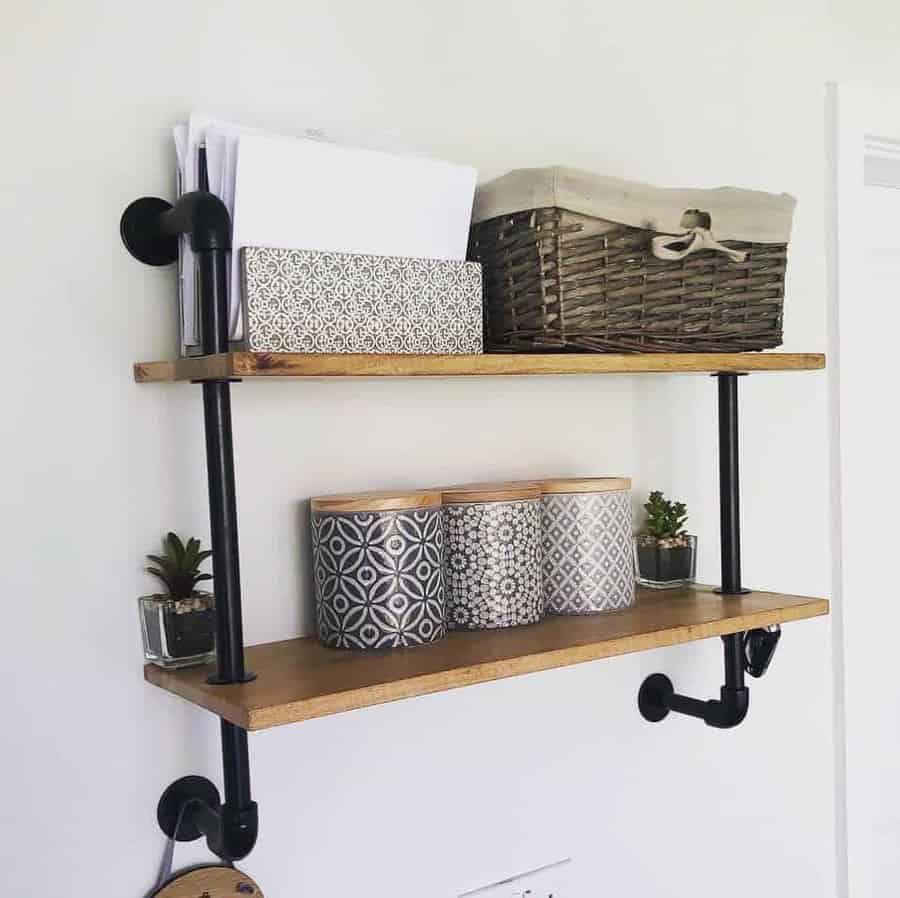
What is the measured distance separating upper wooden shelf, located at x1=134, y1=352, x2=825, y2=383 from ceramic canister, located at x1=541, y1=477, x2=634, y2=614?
5.3 inches

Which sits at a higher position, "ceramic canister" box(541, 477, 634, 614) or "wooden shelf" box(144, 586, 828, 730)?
"ceramic canister" box(541, 477, 634, 614)

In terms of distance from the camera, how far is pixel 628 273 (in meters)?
0.98

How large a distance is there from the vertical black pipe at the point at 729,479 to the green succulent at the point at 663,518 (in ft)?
0.15

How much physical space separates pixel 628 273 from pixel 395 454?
0.27 metres

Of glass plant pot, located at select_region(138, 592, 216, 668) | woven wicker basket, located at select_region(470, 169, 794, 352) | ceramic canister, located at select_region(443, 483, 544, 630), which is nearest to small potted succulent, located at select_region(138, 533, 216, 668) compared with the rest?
glass plant pot, located at select_region(138, 592, 216, 668)

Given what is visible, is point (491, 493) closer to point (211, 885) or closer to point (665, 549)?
point (665, 549)

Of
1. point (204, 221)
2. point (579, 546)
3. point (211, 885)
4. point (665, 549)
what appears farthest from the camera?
point (665, 549)

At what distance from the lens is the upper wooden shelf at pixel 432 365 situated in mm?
776

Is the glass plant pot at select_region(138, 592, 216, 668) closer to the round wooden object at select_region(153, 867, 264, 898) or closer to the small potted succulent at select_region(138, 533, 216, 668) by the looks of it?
the small potted succulent at select_region(138, 533, 216, 668)

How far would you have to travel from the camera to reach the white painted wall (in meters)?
0.88

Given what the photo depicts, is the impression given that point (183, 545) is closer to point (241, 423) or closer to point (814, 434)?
point (241, 423)

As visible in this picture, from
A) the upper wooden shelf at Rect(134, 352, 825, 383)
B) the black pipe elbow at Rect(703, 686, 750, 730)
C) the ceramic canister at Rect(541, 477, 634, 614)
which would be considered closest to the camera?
the upper wooden shelf at Rect(134, 352, 825, 383)

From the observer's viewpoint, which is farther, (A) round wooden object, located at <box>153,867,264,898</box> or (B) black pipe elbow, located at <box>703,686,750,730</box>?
(B) black pipe elbow, located at <box>703,686,750,730</box>

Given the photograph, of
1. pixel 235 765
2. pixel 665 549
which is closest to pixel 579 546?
pixel 665 549
